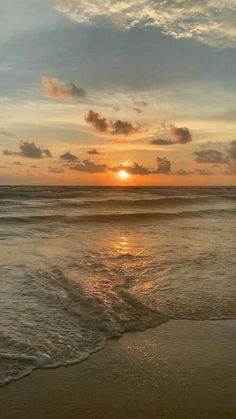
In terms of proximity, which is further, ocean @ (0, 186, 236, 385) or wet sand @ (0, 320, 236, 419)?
ocean @ (0, 186, 236, 385)

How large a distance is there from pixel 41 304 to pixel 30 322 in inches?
36.4

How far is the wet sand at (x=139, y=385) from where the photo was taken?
3.87 m

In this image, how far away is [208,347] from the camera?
17.3ft

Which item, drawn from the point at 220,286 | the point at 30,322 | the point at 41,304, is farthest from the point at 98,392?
the point at 220,286

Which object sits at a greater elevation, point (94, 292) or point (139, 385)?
point (94, 292)

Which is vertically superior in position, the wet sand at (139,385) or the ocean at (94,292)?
the ocean at (94,292)

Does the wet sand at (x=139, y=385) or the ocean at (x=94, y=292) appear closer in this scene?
the wet sand at (x=139, y=385)

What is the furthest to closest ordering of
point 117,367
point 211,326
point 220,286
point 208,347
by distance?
1. point 220,286
2. point 211,326
3. point 208,347
4. point 117,367

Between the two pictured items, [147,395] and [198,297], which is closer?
[147,395]

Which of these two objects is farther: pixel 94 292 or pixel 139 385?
pixel 94 292

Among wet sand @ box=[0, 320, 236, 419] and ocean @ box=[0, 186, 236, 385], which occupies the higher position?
ocean @ box=[0, 186, 236, 385]

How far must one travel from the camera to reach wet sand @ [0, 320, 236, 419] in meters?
3.87

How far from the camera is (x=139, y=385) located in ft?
14.2

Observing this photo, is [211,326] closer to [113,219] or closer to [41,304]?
[41,304]
